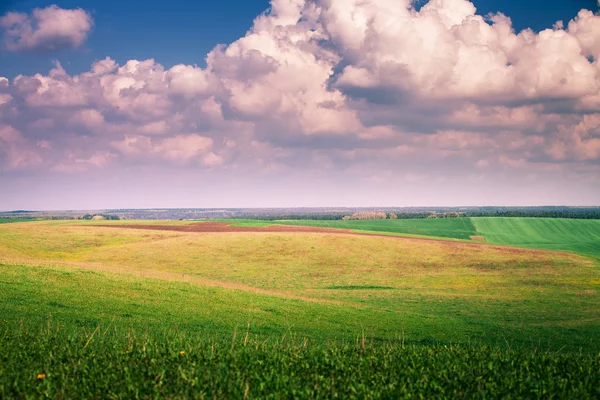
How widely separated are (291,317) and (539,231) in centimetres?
11046

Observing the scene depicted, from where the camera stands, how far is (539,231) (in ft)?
387

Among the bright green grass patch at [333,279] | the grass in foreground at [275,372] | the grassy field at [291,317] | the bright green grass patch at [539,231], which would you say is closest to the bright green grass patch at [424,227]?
the bright green grass patch at [539,231]

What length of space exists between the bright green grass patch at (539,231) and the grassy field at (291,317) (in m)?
36.4

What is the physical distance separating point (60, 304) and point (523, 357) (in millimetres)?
23809

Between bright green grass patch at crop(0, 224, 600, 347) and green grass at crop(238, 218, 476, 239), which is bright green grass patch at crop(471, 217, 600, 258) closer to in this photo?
green grass at crop(238, 218, 476, 239)

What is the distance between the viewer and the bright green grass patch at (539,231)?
99.5 metres

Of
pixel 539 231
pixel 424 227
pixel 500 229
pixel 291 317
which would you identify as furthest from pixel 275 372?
pixel 539 231

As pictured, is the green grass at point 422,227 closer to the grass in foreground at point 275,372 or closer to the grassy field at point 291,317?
the grassy field at point 291,317

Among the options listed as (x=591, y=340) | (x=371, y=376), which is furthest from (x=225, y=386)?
(x=591, y=340)

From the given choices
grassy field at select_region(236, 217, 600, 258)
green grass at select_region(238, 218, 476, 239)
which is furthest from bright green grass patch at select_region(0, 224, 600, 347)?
grassy field at select_region(236, 217, 600, 258)

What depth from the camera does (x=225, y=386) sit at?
335 inches

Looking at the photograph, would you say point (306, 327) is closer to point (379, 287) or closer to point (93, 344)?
point (93, 344)

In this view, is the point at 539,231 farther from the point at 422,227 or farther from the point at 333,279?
the point at 333,279

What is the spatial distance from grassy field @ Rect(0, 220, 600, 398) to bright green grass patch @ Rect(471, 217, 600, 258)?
3644 centimetres
